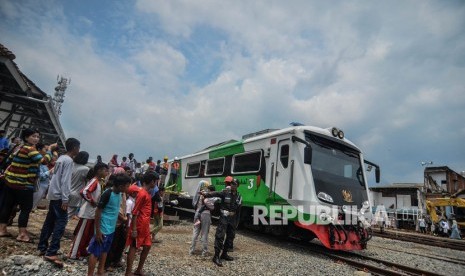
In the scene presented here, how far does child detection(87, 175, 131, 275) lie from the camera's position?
3.61m

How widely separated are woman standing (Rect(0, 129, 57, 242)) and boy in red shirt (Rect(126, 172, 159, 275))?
1.97m

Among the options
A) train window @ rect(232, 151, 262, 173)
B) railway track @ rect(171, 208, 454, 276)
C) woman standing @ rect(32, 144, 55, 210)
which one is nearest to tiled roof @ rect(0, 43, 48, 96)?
woman standing @ rect(32, 144, 55, 210)

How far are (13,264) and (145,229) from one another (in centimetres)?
169

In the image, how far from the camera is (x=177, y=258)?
561 centimetres

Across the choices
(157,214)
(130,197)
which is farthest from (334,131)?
(130,197)

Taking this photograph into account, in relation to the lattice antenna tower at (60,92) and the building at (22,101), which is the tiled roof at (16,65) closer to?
the building at (22,101)

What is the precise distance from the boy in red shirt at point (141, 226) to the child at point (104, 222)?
331 millimetres

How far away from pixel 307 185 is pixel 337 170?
134cm

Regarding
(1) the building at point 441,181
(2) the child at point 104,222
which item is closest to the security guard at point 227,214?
(2) the child at point 104,222

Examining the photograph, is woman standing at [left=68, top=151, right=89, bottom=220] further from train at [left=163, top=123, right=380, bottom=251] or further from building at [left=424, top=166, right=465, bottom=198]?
building at [left=424, top=166, right=465, bottom=198]

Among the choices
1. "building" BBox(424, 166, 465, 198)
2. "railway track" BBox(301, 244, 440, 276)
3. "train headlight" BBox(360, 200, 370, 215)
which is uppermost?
"building" BBox(424, 166, 465, 198)

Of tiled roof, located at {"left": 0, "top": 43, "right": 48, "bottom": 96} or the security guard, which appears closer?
the security guard

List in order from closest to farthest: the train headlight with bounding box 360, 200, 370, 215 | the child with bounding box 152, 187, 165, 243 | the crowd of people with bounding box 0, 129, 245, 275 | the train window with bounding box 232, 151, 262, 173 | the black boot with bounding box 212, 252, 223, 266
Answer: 1. the crowd of people with bounding box 0, 129, 245, 275
2. the black boot with bounding box 212, 252, 223, 266
3. the child with bounding box 152, 187, 165, 243
4. the train headlight with bounding box 360, 200, 370, 215
5. the train window with bounding box 232, 151, 262, 173

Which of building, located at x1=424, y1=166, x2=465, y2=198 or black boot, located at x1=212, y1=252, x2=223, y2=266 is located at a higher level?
building, located at x1=424, y1=166, x2=465, y2=198
